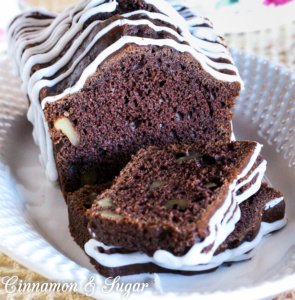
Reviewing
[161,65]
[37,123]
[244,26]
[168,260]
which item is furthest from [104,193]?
[244,26]

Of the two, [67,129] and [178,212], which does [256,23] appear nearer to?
[67,129]

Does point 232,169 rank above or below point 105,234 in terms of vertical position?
above

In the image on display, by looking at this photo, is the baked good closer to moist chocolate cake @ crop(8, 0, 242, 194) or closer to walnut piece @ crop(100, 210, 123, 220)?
walnut piece @ crop(100, 210, 123, 220)

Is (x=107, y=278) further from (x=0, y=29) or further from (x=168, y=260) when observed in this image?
(x=0, y=29)

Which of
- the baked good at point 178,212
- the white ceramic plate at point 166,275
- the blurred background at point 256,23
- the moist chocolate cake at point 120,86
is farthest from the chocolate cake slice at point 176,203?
the blurred background at point 256,23

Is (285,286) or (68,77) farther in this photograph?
(68,77)

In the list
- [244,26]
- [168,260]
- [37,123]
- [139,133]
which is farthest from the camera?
[244,26]

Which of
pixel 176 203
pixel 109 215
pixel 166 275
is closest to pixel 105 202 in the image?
pixel 109 215
